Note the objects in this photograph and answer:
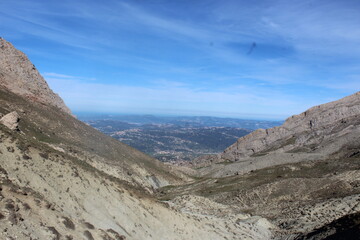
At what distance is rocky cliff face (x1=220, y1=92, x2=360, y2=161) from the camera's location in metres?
122

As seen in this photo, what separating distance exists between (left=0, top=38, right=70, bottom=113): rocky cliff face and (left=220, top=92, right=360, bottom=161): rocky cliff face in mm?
96111

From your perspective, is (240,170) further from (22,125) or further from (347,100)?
(347,100)

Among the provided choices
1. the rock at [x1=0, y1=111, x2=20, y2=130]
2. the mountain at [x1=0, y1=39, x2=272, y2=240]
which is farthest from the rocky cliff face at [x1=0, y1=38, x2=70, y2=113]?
the mountain at [x1=0, y1=39, x2=272, y2=240]

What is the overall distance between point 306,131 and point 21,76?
408ft

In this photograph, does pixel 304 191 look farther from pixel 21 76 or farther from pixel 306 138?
pixel 21 76

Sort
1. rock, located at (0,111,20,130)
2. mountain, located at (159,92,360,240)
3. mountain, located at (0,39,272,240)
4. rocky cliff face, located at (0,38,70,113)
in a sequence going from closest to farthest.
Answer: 1. mountain, located at (0,39,272,240)
2. mountain, located at (159,92,360,240)
3. rock, located at (0,111,20,130)
4. rocky cliff face, located at (0,38,70,113)

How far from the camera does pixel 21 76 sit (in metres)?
98.6

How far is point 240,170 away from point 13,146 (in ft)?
271

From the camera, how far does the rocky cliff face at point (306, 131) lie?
399ft

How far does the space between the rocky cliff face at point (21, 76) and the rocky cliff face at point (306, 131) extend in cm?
9611

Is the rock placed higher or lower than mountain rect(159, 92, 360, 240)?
higher

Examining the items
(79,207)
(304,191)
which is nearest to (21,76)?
(79,207)

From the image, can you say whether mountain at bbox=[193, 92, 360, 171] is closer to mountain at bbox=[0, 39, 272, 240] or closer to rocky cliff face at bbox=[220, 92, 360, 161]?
rocky cliff face at bbox=[220, 92, 360, 161]

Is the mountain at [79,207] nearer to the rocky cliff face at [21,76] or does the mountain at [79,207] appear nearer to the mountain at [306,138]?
the rocky cliff face at [21,76]
